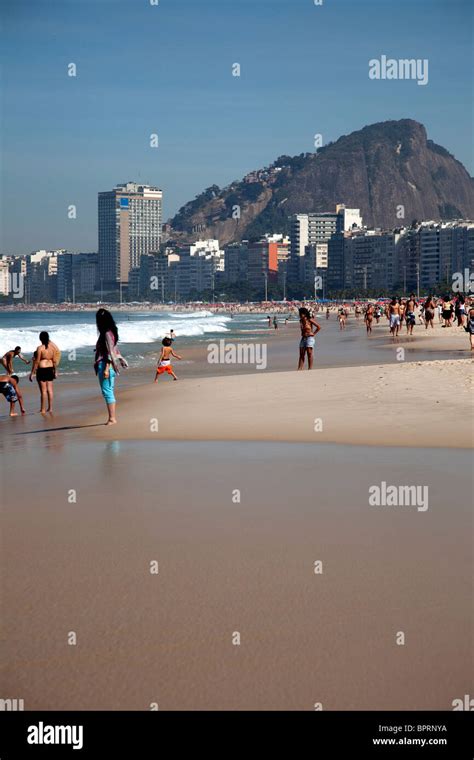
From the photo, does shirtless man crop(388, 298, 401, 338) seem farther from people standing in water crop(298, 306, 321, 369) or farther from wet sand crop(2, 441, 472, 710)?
wet sand crop(2, 441, 472, 710)

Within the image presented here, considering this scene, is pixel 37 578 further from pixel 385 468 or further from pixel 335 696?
pixel 385 468

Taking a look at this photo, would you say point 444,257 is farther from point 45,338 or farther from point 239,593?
point 239,593

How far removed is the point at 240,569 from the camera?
5320mm

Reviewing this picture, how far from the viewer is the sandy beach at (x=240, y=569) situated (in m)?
3.87

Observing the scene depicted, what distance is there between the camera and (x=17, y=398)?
15.1m

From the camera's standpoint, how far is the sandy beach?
3.87 meters

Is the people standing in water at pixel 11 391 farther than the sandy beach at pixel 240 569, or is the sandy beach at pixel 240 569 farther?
the people standing in water at pixel 11 391

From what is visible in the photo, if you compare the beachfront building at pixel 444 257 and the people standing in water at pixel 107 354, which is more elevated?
the beachfront building at pixel 444 257
